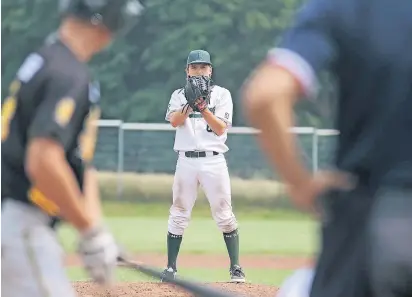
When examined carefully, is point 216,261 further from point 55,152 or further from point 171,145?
point 171,145

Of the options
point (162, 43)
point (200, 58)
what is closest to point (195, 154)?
point (200, 58)

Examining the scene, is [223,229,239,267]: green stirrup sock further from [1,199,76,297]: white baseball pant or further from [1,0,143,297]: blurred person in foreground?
[1,199,76,297]: white baseball pant

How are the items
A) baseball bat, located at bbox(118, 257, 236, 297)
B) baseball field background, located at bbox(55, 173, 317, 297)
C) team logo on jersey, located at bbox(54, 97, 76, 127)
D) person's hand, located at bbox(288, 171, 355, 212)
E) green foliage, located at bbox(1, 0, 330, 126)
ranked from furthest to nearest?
green foliage, located at bbox(1, 0, 330, 126) → baseball field background, located at bbox(55, 173, 317, 297) → team logo on jersey, located at bbox(54, 97, 76, 127) → baseball bat, located at bbox(118, 257, 236, 297) → person's hand, located at bbox(288, 171, 355, 212)

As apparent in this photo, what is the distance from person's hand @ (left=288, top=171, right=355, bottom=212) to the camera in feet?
7.71

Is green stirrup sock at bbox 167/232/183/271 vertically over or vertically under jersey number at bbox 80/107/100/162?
under

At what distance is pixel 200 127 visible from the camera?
8.80 m

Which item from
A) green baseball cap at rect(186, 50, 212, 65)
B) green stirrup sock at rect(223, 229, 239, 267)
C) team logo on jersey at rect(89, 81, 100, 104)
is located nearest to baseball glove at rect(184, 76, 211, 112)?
green baseball cap at rect(186, 50, 212, 65)

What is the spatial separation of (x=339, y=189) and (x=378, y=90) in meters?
0.25

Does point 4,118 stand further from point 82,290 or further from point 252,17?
point 252,17

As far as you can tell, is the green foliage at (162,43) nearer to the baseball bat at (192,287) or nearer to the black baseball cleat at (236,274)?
the black baseball cleat at (236,274)

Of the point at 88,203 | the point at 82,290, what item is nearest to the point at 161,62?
the point at 82,290

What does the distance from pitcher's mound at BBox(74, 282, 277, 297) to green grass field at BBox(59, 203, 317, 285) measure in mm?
1266

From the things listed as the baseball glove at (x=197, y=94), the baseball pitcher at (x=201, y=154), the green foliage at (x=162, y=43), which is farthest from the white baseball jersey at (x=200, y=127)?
the green foliage at (x=162, y=43)

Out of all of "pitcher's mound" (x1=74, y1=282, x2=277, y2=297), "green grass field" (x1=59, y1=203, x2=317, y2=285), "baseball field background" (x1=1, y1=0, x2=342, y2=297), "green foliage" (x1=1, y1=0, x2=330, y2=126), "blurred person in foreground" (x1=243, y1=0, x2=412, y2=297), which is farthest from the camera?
"green foliage" (x1=1, y1=0, x2=330, y2=126)
